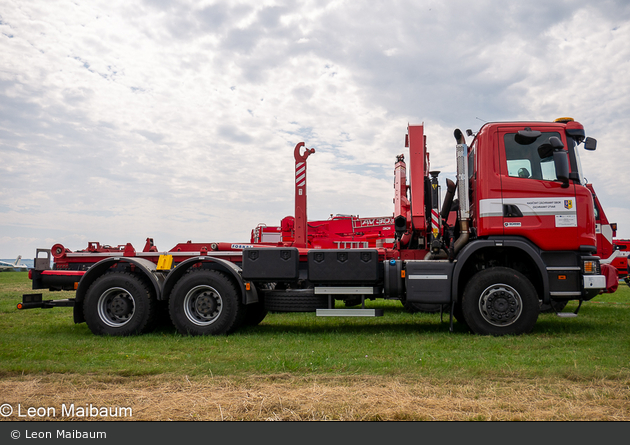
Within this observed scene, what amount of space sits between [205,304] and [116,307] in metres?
1.57

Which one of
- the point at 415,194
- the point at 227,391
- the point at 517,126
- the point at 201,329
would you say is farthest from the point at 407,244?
the point at 227,391

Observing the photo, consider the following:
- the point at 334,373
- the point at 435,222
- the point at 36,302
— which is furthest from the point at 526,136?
the point at 36,302

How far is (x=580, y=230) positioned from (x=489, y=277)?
5.10 ft

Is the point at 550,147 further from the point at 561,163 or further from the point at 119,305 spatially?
the point at 119,305

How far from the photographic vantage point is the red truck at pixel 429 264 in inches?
277

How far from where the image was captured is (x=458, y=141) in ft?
25.5

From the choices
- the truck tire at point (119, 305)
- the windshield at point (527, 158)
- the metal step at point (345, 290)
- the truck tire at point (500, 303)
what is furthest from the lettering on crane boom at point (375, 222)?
the truck tire at point (119, 305)

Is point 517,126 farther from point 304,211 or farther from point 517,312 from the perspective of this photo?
point 304,211

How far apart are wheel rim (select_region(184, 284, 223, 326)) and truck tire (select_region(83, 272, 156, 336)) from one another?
676 millimetres

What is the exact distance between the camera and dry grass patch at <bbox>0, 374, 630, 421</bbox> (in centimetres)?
358

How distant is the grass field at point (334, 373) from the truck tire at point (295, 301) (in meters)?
0.48

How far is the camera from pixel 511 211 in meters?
7.15

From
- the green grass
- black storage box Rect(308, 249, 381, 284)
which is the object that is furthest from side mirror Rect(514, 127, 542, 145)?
the green grass

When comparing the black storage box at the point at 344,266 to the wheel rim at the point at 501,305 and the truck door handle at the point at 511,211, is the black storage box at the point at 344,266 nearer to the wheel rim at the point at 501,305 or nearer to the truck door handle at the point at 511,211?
the wheel rim at the point at 501,305
